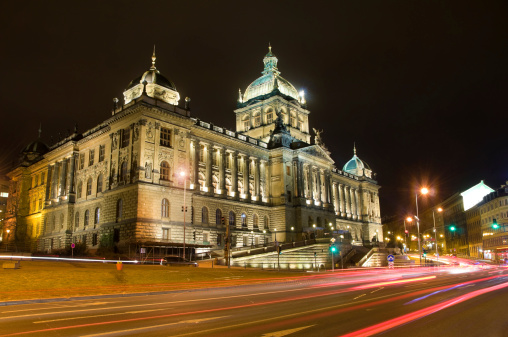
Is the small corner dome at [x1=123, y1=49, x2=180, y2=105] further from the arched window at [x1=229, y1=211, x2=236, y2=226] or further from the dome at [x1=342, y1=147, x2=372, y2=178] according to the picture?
the dome at [x1=342, y1=147, x2=372, y2=178]

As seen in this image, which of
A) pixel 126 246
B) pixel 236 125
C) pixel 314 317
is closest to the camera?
pixel 314 317

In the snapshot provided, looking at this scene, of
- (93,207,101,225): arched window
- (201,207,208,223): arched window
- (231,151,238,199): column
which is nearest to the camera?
(93,207,101,225): arched window

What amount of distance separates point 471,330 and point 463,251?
127m

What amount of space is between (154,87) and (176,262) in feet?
103

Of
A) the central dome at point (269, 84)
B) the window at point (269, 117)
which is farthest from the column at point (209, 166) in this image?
the central dome at point (269, 84)

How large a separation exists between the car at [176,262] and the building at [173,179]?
10.4 ft

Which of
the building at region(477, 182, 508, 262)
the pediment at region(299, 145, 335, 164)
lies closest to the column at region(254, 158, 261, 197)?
the pediment at region(299, 145, 335, 164)

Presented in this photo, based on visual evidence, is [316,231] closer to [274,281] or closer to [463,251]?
[274,281]

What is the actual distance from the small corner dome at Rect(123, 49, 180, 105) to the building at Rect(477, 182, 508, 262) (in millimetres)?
68877

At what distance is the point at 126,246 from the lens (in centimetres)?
5541

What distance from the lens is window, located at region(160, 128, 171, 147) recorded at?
62219 millimetres

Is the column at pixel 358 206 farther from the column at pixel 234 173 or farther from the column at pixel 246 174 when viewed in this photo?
the column at pixel 234 173

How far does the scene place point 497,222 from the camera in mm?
93375

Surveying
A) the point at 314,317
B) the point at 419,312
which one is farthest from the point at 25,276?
the point at 419,312
